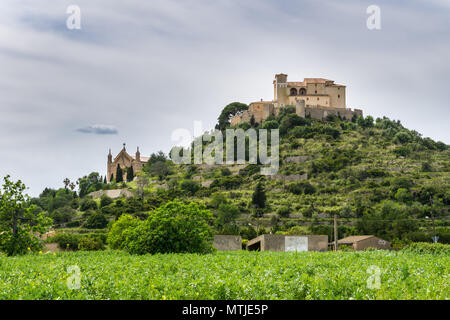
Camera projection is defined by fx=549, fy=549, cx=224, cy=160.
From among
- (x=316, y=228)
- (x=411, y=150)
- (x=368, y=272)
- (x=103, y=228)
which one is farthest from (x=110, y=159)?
(x=368, y=272)

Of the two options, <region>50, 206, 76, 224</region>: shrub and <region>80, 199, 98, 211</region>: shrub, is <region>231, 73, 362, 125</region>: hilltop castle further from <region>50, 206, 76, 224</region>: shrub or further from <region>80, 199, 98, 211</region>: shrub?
<region>50, 206, 76, 224</region>: shrub

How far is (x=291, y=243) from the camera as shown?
47.2 m

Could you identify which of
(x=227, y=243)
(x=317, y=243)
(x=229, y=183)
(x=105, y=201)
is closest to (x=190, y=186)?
(x=229, y=183)

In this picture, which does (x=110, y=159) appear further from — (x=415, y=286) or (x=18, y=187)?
(x=415, y=286)

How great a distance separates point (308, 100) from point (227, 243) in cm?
8983

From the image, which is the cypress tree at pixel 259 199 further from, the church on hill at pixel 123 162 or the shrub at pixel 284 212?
the church on hill at pixel 123 162

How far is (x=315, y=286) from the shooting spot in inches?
537

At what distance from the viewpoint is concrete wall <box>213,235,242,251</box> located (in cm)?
4812

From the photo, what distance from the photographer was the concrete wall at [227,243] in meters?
48.1

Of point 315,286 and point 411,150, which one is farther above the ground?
point 411,150

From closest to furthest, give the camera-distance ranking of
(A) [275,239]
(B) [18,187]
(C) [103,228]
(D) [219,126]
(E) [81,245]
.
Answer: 1. (B) [18,187]
2. (A) [275,239]
3. (E) [81,245]
4. (C) [103,228]
5. (D) [219,126]

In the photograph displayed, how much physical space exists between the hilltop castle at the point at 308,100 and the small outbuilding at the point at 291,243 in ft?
278

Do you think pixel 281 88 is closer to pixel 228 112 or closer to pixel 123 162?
pixel 228 112

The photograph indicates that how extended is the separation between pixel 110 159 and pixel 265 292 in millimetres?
146270
